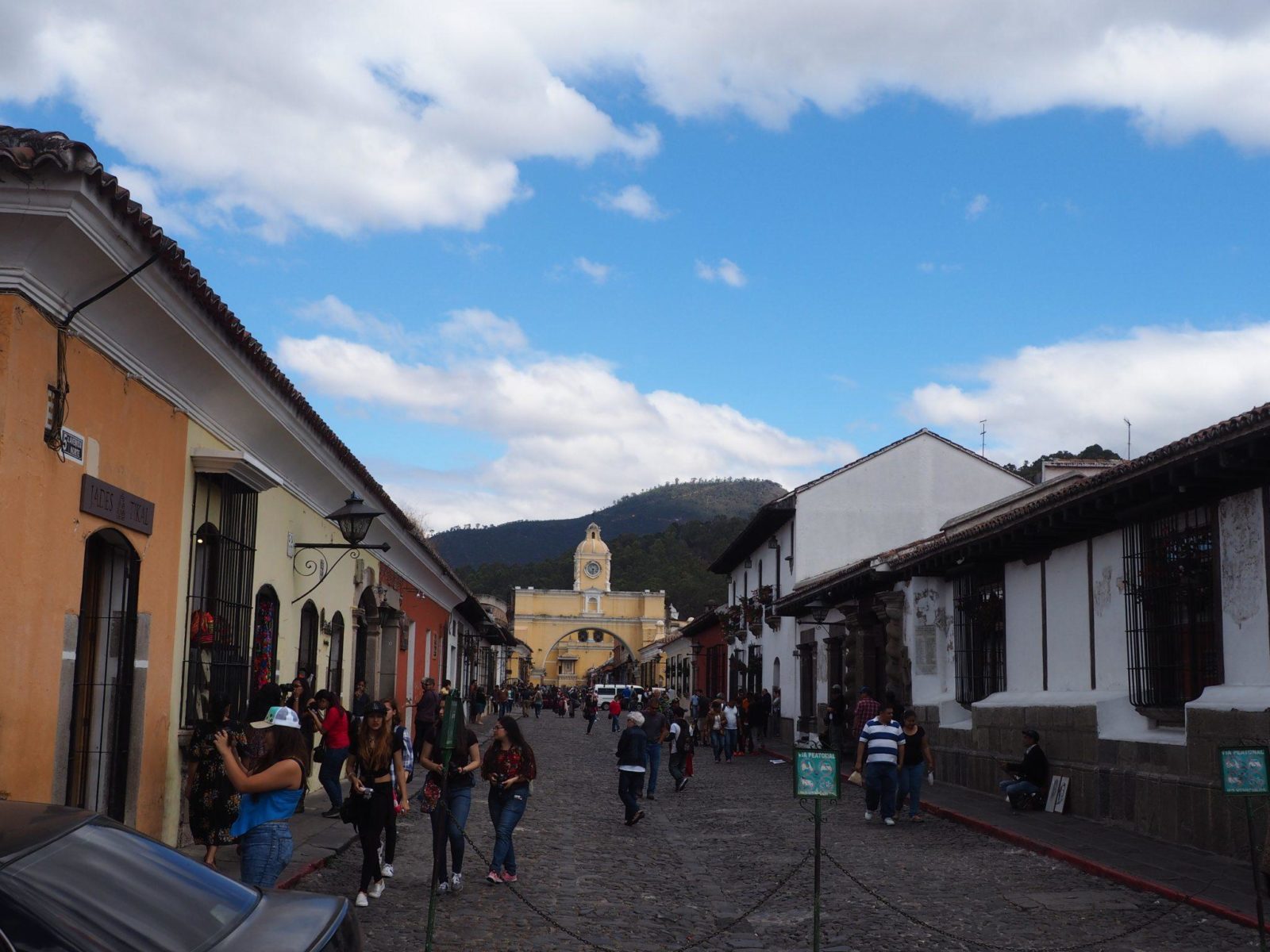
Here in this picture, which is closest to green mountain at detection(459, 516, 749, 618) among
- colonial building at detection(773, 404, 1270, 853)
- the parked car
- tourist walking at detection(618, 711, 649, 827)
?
colonial building at detection(773, 404, 1270, 853)

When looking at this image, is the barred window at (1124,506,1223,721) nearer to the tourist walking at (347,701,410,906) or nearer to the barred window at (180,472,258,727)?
the tourist walking at (347,701,410,906)

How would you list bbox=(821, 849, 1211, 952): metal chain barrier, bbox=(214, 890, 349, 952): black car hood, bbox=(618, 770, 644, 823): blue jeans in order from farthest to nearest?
bbox=(618, 770, 644, 823): blue jeans < bbox=(821, 849, 1211, 952): metal chain barrier < bbox=(214, 890, 349, 952): black car hood

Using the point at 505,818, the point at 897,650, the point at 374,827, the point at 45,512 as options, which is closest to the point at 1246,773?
the point at 505,818

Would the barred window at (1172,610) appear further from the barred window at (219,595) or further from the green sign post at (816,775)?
the barred window at (219,595)

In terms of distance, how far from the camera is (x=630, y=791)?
565 inches

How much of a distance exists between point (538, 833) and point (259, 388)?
5604 millimetres

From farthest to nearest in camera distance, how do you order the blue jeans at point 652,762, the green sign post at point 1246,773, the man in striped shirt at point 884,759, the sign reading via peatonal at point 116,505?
the blue jeans at point 652,762 < the man in striped shirt at point 884,759 < the sign reading via peatonal at point 116,505 < the green sign post at point 1246,773

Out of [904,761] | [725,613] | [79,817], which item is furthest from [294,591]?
[725,613]

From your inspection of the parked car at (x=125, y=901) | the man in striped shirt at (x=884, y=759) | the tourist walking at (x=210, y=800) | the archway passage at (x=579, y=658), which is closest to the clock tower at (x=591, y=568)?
the archway passage at (x=579, y=658)

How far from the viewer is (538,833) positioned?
13.4 meters

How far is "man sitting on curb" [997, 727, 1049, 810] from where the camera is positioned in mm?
14781

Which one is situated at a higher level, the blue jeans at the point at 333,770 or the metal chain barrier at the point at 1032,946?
the blue jeans at the point at 333,770

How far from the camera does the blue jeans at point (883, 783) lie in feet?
46.7

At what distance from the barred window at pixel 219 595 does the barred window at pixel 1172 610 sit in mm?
9061
